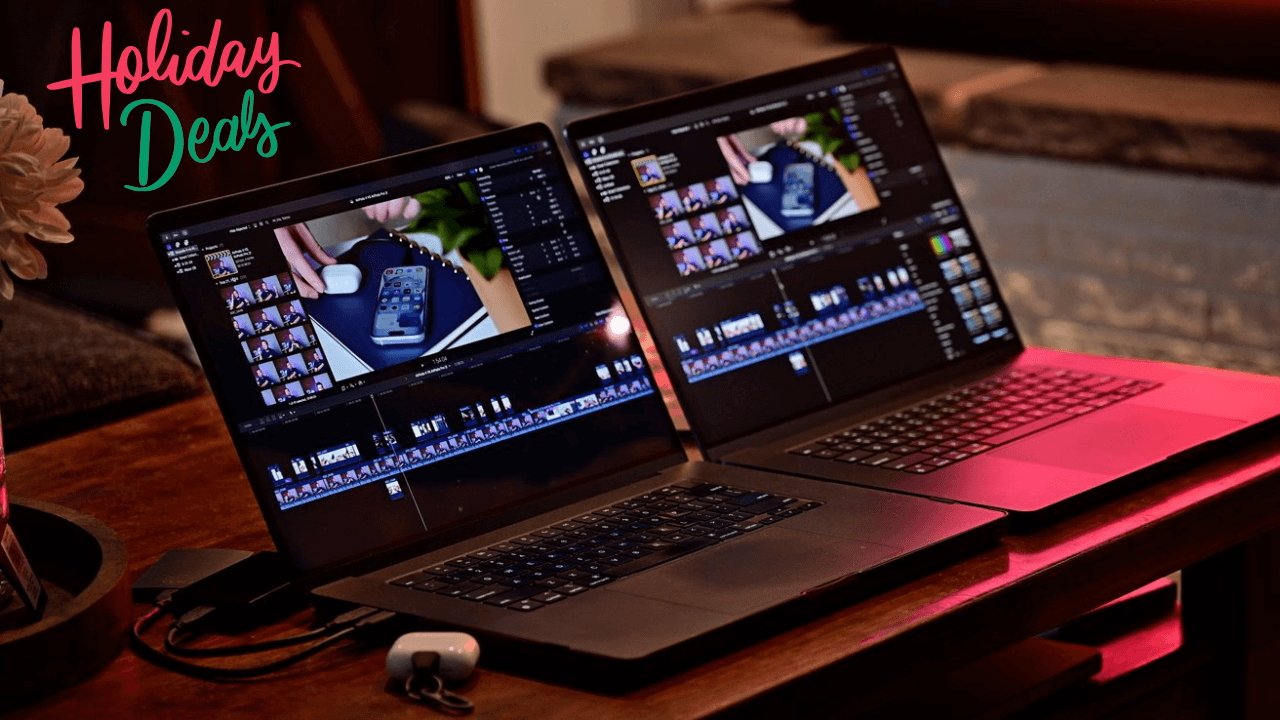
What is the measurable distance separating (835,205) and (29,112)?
0.63 metres

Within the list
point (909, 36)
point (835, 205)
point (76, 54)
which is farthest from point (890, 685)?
point (909, 36)

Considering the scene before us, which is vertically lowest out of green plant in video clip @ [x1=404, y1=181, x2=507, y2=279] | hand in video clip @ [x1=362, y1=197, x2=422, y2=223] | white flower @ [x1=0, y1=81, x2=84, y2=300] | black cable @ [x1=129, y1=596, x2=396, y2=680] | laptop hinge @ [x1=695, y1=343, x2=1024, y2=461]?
laptop hinge @ [x1=695, y1=343, x2=1024, y2=461]

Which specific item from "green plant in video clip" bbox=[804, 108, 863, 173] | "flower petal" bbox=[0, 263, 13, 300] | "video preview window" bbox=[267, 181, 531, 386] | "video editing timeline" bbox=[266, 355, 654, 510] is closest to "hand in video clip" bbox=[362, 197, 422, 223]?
"video preview window" bbox=[267, 181, 531, 386]

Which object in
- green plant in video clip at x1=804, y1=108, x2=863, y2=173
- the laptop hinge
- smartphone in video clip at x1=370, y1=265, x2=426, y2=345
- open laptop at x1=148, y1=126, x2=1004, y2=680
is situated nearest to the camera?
open laptop at x1=148, y1=126, x2=1004, y2=680

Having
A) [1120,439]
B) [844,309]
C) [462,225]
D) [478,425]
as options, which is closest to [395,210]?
[462,225]

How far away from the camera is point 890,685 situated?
0.93 meters

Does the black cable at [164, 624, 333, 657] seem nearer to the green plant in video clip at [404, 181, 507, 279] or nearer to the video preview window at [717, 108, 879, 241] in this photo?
the green plant in video clip at [404, 181, 507, 279]

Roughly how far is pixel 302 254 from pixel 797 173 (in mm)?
422

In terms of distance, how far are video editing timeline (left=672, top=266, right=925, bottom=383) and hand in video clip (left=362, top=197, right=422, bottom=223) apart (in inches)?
8.7

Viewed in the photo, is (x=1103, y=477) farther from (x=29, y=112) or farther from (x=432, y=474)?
(x=29, y=112)

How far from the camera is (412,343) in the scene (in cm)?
111

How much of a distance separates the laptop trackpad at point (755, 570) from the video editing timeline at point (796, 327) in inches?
9.3

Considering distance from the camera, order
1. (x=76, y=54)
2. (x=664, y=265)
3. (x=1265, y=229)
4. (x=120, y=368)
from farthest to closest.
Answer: (x=1265, y=229) → (x=120, y=368) → (x=76, y=54) → (x=664, y=265)

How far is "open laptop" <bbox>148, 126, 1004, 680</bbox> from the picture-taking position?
991 millimetres
